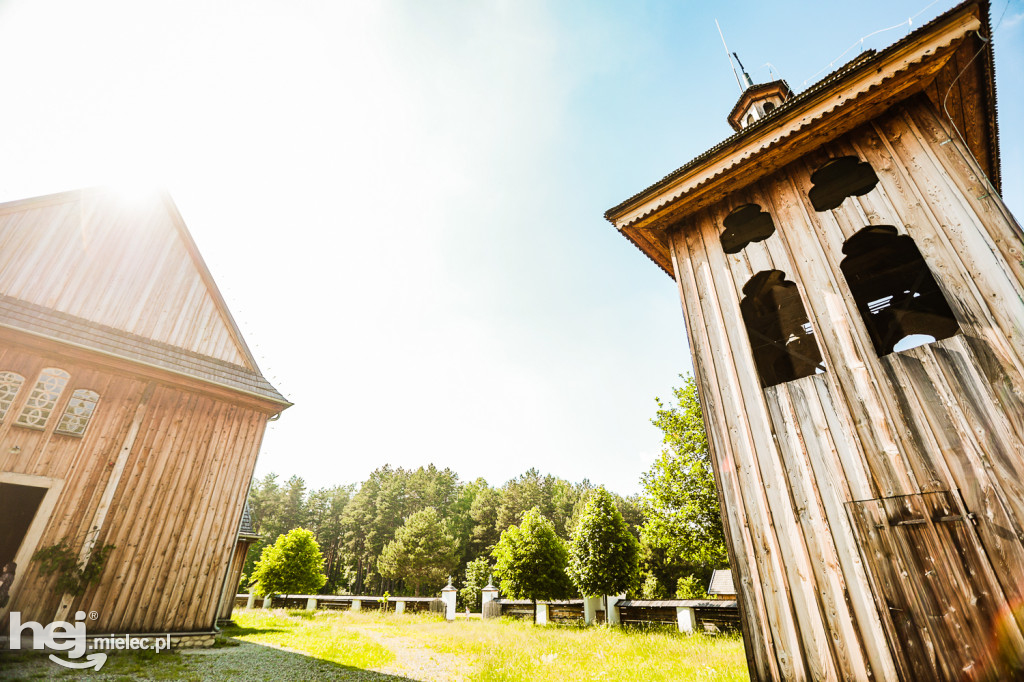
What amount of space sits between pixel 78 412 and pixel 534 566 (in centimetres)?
2009

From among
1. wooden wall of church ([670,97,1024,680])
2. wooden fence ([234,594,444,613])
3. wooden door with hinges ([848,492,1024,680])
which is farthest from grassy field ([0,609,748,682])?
wooden fence ([234,594,444,613])

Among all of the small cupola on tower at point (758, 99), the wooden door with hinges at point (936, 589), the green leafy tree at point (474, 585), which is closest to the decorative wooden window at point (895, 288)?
the wooden door with hinges at point (936, 589)

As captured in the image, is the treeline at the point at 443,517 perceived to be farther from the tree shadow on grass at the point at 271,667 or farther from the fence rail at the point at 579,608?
the tree shadow on grass at the point at 271,667

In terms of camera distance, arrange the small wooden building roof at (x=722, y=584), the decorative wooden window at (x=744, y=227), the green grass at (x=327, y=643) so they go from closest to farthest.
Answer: the decorative wooden window at (x=744, y=227) < the green grass at (x=327, y=643) < the small wooden building roof at (x=722, y=584)

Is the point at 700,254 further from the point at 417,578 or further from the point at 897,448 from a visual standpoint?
the point at 417,578

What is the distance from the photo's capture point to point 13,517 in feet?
33.0

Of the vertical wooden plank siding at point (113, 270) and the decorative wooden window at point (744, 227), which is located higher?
the vertical wooden plank siding at point (113, 270)

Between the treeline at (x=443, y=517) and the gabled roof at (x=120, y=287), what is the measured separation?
1442 centimetres

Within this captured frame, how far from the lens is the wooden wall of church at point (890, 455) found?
320 cm

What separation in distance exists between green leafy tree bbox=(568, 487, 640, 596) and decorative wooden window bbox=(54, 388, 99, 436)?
19.4m

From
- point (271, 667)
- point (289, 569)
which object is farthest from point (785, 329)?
point (289, 569)

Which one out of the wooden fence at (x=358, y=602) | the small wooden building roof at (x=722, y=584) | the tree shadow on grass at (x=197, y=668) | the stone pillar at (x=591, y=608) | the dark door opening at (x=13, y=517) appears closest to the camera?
the tree shadow on grass at (x=197, y=668)

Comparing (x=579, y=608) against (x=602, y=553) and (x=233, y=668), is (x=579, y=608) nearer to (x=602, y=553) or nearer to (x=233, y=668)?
(x=602, y=553)

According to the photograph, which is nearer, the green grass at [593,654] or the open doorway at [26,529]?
the open doorway at [26,529]
